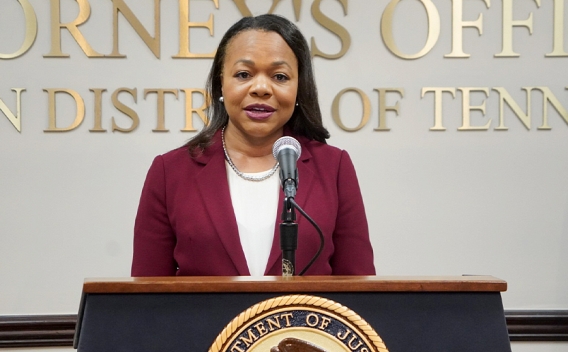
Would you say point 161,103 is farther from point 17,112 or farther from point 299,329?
point 299,329

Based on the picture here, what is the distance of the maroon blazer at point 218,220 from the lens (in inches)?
80.7

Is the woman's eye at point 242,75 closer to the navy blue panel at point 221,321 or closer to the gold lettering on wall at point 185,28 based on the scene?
the navy blue panel at point 221,321

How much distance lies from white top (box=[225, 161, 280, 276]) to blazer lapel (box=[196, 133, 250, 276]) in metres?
Answer: 0.04

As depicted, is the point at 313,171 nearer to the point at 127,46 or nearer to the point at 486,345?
the point at 486,345

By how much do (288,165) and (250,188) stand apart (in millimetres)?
616

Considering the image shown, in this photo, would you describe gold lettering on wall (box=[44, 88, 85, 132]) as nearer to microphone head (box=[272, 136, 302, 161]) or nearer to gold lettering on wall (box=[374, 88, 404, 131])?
gold lettering on wall (box=[374, 88, 404, 131])

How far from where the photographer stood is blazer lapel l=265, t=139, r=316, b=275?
2037mm

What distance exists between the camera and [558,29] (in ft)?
12.6

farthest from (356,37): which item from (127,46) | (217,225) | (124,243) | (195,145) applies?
(217,225)

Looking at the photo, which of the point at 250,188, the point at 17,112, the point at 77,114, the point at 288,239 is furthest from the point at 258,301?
the point at 17,112

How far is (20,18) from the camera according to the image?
3.73m

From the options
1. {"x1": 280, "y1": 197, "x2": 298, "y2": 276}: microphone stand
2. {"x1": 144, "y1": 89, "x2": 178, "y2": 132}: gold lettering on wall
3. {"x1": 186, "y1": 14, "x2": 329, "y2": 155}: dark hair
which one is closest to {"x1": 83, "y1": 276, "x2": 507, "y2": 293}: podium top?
{"x1": 280, "y1": 197, "x2": 298, "y2": 276}: microphone stand

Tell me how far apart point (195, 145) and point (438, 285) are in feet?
3.72

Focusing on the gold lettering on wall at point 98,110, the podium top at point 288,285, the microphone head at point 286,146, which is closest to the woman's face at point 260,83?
the microphone head at point 286,146
